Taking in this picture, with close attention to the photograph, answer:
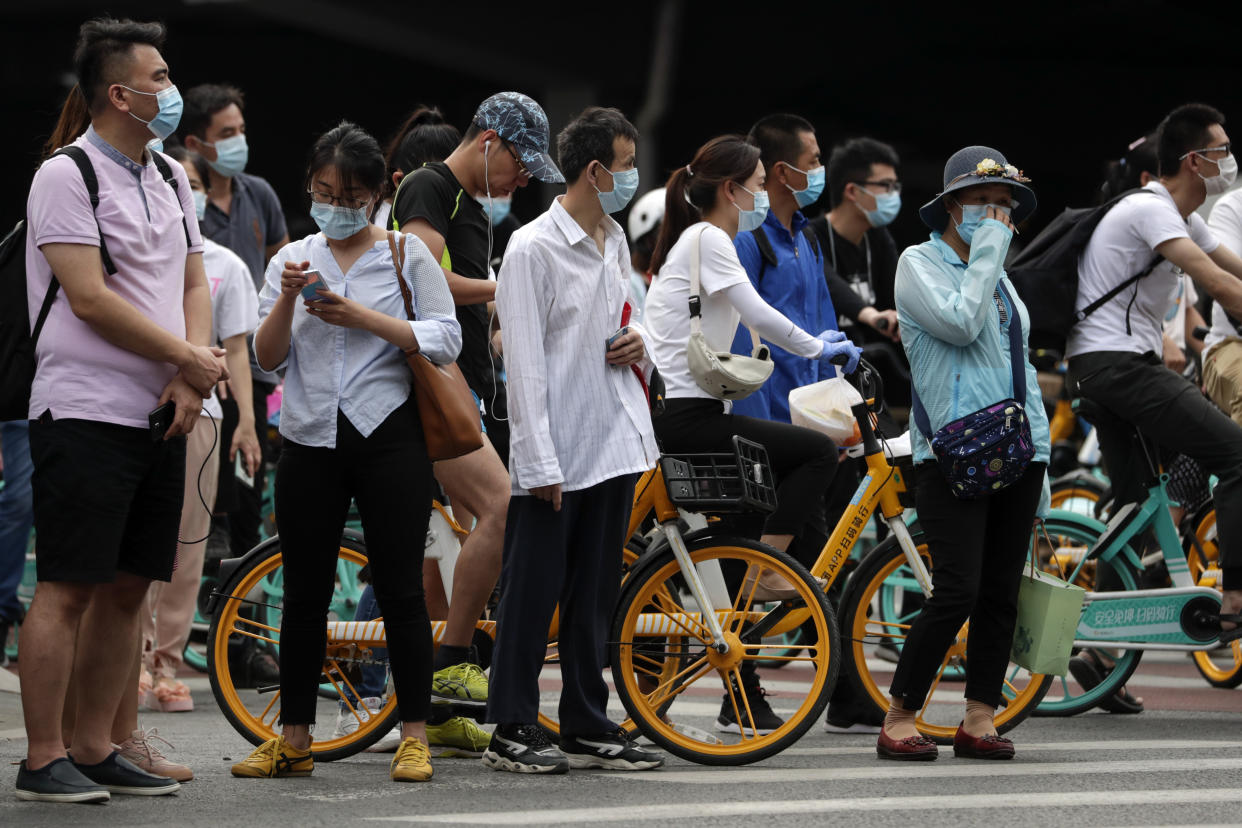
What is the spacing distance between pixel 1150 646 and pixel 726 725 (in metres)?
1.73

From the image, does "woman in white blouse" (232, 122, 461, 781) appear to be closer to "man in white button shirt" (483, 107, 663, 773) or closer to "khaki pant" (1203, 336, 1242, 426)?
"man in white button shirt" (483, 107, 663, 773)

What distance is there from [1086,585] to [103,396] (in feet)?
13.9

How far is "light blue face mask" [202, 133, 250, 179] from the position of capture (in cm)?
877

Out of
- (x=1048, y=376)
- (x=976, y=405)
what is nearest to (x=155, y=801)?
(x=976, y=405)

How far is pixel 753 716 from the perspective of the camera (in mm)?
6559

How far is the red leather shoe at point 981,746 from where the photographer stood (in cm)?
621

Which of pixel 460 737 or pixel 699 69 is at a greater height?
pixel 699 69

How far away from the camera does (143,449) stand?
211 inches

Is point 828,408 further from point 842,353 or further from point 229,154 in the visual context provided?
point 229,154

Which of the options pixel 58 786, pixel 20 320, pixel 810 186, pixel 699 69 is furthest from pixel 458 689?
pixel 699 69

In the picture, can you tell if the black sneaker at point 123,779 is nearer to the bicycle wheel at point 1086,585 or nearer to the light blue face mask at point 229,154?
the bicycle wheel at point 1086,585

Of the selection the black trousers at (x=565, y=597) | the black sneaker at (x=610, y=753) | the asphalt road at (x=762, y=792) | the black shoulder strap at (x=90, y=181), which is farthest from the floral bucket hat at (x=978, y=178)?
the black shoulder strap at (x=90, y=181)

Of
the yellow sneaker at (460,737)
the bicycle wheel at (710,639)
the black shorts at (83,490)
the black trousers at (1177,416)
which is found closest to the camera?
the black shorts at (83,490)

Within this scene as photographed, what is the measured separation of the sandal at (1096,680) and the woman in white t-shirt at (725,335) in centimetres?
151
